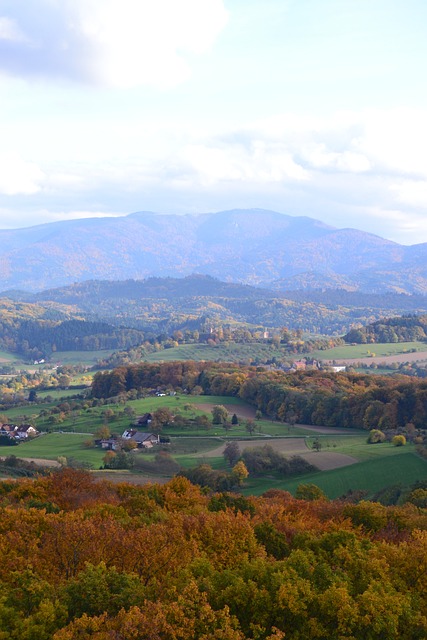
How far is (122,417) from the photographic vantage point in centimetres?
9588

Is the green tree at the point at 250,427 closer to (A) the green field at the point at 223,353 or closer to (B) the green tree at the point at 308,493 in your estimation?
(B) the green tree at the point at 308,493

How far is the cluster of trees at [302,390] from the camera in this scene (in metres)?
85.2

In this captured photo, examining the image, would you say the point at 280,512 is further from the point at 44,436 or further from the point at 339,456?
the point at 44,436

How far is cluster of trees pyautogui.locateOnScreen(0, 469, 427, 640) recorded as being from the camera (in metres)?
18.0

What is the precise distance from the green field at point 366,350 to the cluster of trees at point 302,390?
4575 centimetres

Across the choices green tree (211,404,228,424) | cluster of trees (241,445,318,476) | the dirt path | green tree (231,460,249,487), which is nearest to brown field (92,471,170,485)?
green tree (231,460,249,487)

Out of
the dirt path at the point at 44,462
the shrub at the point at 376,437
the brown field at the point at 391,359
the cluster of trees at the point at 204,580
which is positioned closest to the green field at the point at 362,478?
the shrub at the point at 376,437

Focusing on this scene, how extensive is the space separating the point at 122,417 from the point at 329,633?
7846cm

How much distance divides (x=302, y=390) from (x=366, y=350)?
80.9 meters

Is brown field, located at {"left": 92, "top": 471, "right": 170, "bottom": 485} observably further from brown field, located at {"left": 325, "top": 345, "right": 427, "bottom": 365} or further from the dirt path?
brown field, located at {"left": 325, "top": 345, "right": 427, "bottom": 365}

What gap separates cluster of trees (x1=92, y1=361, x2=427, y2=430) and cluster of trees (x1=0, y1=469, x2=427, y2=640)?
179 ft

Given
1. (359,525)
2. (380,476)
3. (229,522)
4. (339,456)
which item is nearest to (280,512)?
(359,525)

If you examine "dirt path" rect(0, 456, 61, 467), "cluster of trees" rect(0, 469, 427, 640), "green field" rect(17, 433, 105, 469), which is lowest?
"green field" rect(17, 433, 105, 469)

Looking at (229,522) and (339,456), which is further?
(339,456)
